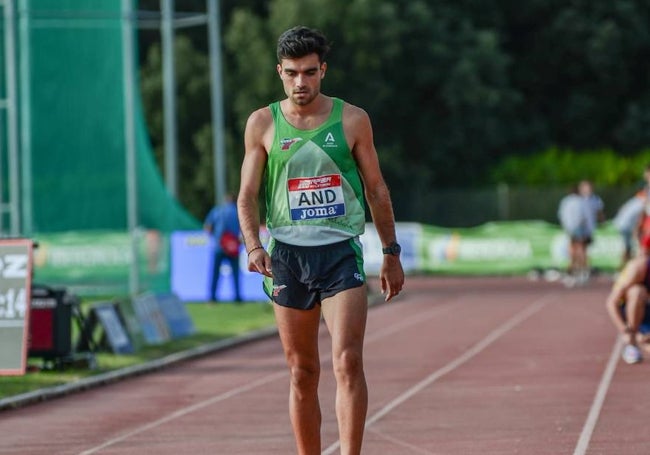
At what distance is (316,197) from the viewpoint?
300 inches

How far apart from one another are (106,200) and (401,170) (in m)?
28.4

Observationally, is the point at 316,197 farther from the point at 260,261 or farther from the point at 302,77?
the point at 302,77

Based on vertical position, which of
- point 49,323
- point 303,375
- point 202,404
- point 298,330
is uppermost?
point 298,330

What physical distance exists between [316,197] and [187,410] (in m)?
5.26

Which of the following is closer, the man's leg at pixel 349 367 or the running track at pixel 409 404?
the man's leg at pixel 349 367

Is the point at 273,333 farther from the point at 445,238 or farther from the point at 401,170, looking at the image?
the point at 401,170

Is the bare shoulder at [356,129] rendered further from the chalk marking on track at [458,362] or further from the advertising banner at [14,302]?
the advertising banner at [14,302]

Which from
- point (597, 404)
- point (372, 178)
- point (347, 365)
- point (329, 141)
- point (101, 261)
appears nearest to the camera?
point (347, 365)

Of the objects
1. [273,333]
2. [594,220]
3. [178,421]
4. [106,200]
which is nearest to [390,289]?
[178,421]

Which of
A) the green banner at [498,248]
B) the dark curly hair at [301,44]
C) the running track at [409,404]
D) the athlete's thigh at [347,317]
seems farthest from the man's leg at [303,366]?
the green banner at [498,248]

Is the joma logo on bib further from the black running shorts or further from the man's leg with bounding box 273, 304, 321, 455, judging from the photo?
the man's leg with bounding box 273, 304, 321, 455

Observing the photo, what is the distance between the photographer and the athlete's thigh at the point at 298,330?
7730 millimetres

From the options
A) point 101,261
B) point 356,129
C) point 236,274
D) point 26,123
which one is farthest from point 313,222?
point 101,261

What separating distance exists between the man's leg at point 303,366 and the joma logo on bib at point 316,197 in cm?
43
